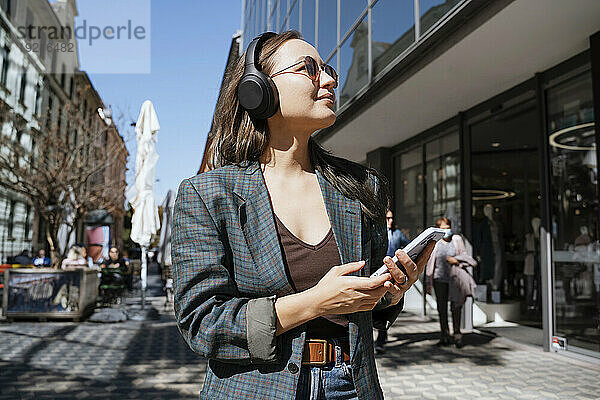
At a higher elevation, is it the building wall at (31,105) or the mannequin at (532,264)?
the building wall at (31,105)

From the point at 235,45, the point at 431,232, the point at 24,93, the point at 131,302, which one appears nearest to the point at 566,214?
the point at 431,232

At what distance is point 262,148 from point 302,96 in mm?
199

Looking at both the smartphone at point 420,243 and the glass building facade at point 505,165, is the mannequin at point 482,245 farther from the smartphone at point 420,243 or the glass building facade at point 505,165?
the smartphone at point 420,243

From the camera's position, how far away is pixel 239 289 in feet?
4.57

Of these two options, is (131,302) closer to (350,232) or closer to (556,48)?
(556,48)

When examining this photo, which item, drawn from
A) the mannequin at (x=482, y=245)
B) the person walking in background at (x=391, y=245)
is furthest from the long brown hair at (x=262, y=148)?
the mannequin at (x=482, y=245)

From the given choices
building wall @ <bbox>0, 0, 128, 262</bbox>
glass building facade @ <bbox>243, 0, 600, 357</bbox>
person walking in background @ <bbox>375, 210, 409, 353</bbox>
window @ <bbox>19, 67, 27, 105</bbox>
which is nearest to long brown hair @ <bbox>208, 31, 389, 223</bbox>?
glass building facade @ <bbox>243, 0, 600, 357</bbox>

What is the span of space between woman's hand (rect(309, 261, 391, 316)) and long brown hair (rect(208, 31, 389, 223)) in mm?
338

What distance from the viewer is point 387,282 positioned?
4.16 feet

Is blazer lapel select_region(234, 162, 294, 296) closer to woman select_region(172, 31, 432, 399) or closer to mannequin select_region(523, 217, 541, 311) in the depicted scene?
woman select_region(172, 31, 432, 399)

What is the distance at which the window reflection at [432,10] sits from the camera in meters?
6.59

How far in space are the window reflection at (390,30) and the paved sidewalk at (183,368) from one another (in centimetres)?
449

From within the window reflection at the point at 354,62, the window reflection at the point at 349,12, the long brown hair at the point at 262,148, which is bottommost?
the long brown hair at the point at 262,148

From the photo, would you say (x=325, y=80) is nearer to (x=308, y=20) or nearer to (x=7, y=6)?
(x=308, y=20)
